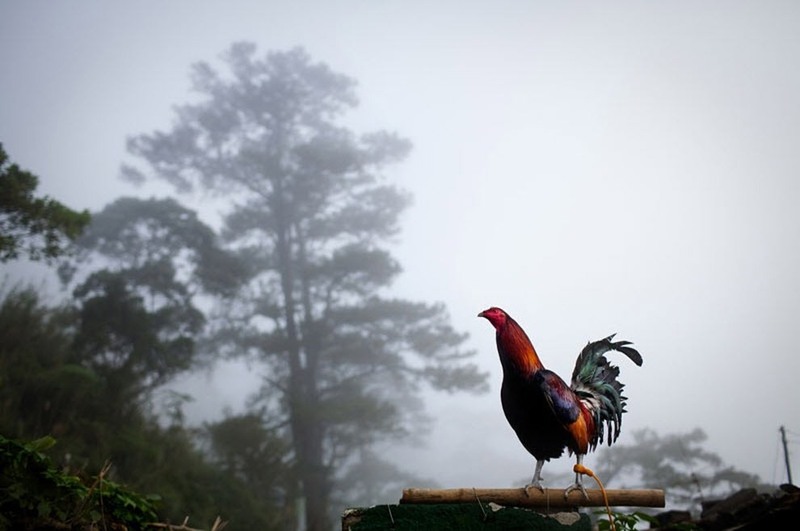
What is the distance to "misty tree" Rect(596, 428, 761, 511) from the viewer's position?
28.0 ft

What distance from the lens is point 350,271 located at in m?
13.0

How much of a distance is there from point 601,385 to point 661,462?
8.16m

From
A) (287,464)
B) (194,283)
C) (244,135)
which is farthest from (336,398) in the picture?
(244,135)

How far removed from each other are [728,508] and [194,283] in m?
9.69

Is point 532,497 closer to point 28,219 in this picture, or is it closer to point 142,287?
point 28,219

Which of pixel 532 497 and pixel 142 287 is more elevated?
pixel 142 287

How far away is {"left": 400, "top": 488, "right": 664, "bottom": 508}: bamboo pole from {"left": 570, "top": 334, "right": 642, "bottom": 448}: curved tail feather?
347 millimetres

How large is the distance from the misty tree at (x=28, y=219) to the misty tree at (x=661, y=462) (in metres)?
8.94

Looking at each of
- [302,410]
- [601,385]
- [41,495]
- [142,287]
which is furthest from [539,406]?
[302,410]

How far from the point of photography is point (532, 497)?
1.73 m

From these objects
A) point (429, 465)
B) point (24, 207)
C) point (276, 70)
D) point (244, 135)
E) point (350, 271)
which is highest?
point (276, 70)

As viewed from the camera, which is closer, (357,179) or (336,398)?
(336,398)

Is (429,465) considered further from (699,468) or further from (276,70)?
(276,70)

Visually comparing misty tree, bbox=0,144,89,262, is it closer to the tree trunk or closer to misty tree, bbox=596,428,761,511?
the tree trunk
